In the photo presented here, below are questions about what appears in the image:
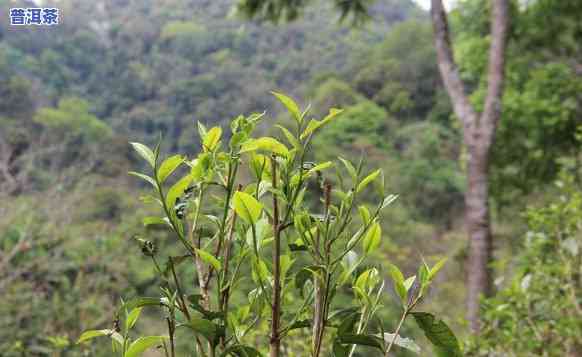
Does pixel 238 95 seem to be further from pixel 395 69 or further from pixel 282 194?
pixel 282 194

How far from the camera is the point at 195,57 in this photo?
24.1 m

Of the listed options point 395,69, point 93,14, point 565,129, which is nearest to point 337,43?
point 395,69

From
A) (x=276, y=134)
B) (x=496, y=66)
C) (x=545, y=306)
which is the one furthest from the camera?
(x=276, y=134)

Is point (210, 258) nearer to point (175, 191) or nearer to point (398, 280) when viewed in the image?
point (175, 191)

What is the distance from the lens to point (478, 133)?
3.18m

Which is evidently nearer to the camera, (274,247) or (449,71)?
(274,247)

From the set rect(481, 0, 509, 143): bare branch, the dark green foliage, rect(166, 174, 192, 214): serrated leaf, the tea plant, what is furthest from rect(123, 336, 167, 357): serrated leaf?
rect(481, 0, 509, 143): bare branch

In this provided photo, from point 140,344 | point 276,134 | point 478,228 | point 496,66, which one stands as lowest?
point 276,134

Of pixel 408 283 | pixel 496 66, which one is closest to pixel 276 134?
pixel 496 66

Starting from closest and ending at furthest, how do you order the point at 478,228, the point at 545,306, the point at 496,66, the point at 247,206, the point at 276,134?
1. the point at 247,206
2. the point at 545,306
3. the point at 478,228
4. the point at 496,66
5. the point at 276,134

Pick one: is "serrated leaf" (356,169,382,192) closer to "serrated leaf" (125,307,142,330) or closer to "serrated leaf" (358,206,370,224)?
"serrated leaf" (358,206,370,224)

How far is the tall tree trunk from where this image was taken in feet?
9.98

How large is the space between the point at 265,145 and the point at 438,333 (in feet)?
0.67

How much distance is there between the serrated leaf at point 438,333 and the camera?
47cm
